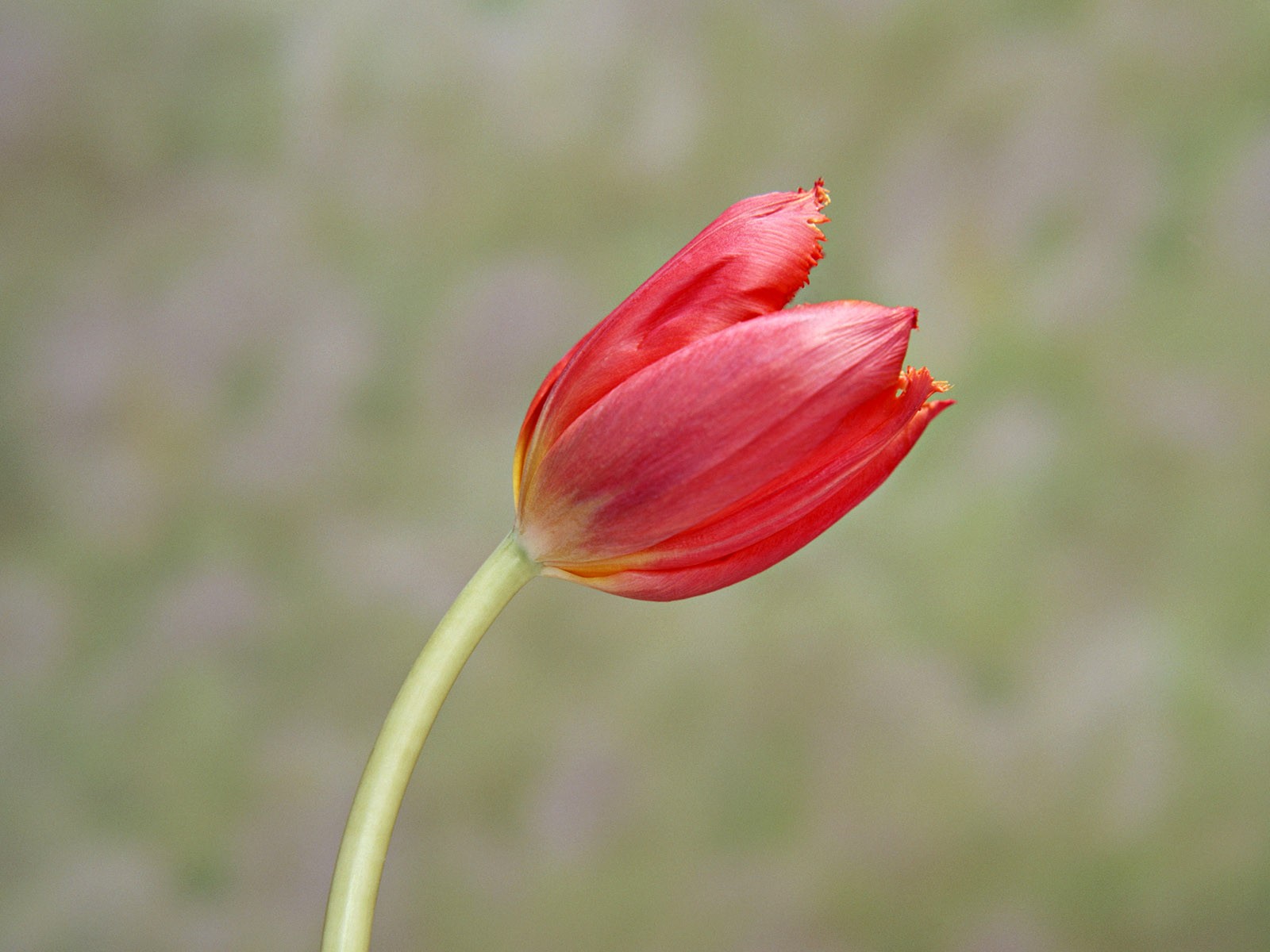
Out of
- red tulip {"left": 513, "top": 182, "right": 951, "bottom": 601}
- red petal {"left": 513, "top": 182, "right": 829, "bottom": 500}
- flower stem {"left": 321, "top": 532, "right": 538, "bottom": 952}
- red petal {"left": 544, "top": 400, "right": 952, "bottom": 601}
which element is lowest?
flower stem {"left": 321, "top": 532, "right": 538, "bottom": 952}

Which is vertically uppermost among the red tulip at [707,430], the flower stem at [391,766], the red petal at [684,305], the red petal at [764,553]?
the red petal at [684,305]

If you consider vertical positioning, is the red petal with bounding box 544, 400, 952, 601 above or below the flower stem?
above

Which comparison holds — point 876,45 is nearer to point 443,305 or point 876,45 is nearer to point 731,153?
point 731,153

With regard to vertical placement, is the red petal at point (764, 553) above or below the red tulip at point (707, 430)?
below

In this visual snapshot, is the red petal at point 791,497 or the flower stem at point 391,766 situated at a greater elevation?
the red petal at point 791,497

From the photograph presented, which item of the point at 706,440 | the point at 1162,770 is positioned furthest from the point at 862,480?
the point at 1162,770
